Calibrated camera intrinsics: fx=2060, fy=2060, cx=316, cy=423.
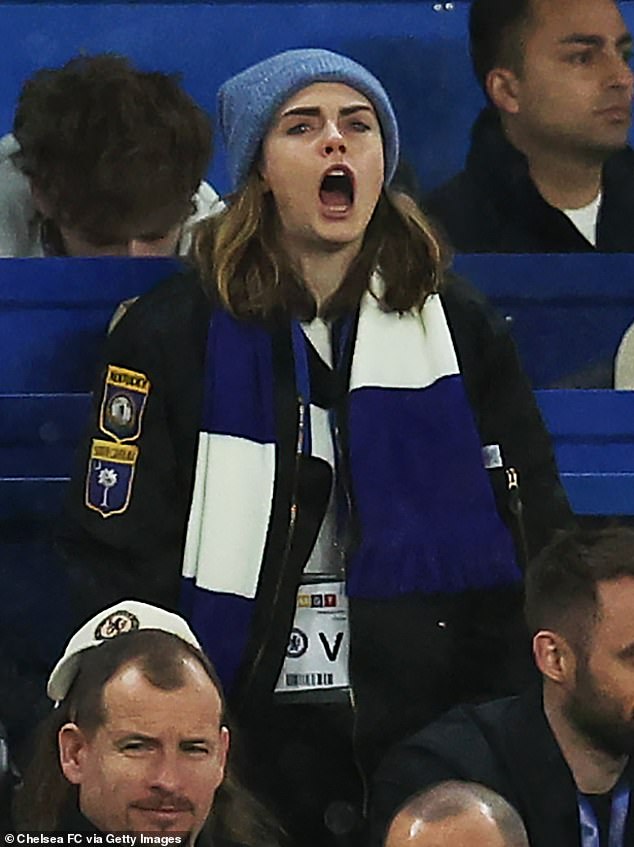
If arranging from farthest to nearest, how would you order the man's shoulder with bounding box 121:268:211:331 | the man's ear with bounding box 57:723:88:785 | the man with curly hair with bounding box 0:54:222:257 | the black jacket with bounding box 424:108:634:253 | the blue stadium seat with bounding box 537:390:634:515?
1. the black jacket with bounding box 424:108:634:253
2. the man with curly hair with bounding box 0:54:222:257
3. the blue stadium seat with bounding box 537:390:634:515
4. the man's shoulder with bounding box 121:268:211:331
5. the man's ear with bounding box 57:723:88:785

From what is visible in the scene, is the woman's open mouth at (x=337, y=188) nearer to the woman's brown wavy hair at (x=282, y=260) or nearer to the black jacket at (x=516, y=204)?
the woman's brown wavy hair at (x=282, y=260)

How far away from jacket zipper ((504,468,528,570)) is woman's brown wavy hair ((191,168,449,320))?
0.66 feet

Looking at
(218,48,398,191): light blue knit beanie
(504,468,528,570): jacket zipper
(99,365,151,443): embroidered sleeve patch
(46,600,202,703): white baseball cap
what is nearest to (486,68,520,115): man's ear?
(218,48,398,191): light blue knit beanie

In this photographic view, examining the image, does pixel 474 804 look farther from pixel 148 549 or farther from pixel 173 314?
pixel 173 314

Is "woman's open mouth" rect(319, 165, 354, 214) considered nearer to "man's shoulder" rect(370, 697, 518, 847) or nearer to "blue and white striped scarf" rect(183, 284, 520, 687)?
"blue and white striped scarf" rect(183, 284, 520, 687)

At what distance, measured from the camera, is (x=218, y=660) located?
204cm

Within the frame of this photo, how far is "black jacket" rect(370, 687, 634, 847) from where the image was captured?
2.01 m

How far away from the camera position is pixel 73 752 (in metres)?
1.97

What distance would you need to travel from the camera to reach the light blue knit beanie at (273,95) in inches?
84.0

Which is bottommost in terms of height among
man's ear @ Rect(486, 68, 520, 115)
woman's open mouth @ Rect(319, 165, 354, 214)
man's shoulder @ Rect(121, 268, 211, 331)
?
man's shoulder @ Rect(121, 268, 211, 331)

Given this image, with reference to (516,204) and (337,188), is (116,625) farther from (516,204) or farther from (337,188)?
(516,204)

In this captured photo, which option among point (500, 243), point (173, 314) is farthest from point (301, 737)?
point (500, 243)

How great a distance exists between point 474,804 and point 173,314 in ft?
1.87

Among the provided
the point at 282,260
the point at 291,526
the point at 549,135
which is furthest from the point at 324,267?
the point at 549,135
